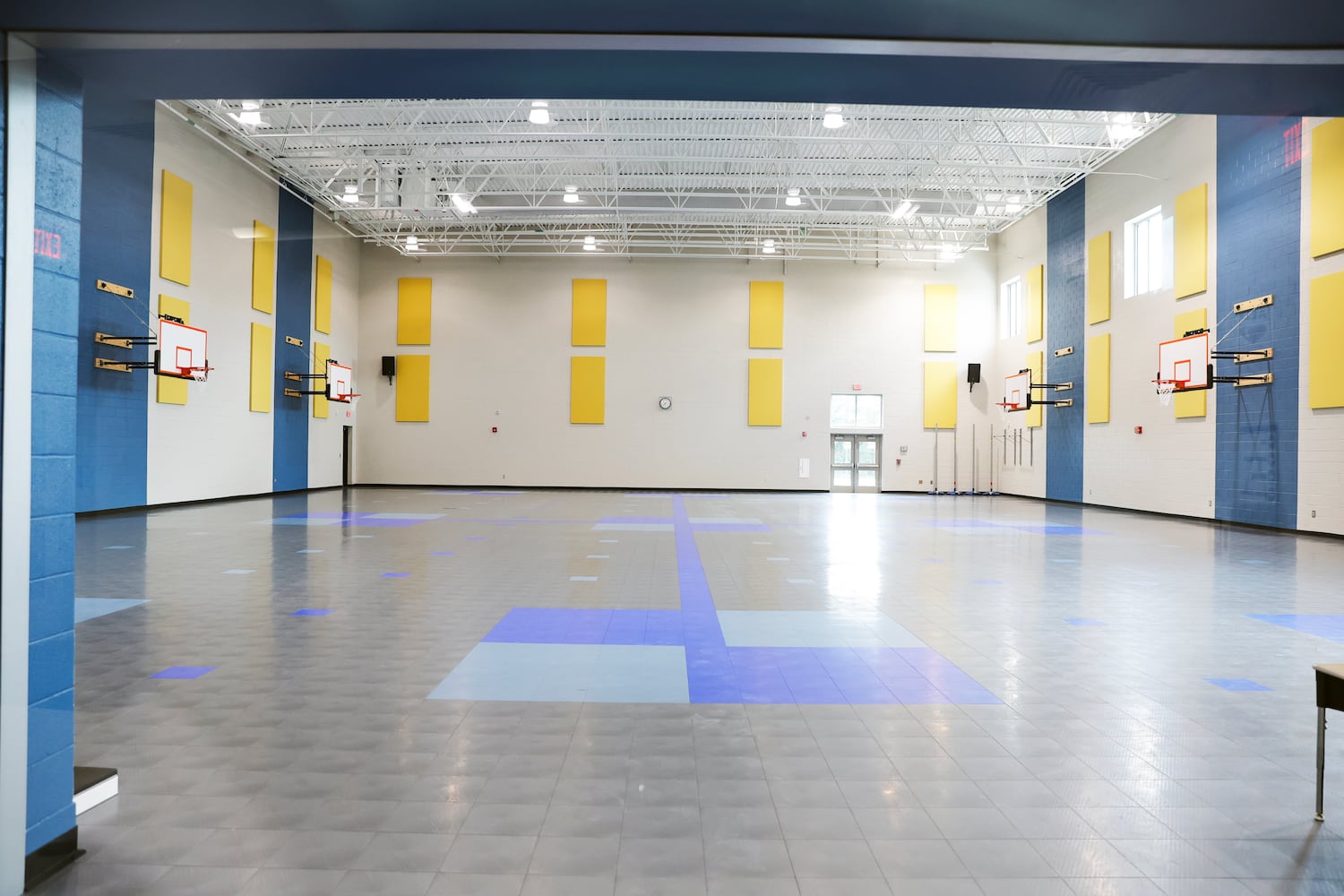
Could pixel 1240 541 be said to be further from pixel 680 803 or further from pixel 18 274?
pixel 18 274

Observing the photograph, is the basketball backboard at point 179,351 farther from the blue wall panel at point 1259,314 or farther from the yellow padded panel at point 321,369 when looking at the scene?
the blue wall panel at point 1259,314

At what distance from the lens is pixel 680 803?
3.05 metres

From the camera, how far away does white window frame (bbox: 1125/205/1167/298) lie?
698 inches

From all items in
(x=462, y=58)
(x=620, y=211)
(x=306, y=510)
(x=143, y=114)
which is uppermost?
(x=620, y=211)

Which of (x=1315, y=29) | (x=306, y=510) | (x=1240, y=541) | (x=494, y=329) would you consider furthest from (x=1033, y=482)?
(x=1315, y=29)

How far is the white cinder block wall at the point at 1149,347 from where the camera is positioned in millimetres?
16109

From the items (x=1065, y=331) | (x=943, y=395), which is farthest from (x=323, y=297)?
(x=1065, y=331)

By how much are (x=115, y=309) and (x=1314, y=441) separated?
72.5ft

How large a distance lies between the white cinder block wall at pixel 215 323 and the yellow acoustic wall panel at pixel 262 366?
0.20 metres

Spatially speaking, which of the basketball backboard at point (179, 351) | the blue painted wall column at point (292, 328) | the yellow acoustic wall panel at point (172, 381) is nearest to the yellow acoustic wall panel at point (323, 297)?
the blue painted wall column at point (292, 328)

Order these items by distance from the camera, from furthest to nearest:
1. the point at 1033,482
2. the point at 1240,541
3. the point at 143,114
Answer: the point at 1033,482, the point at 1240,541, the point at 143,114

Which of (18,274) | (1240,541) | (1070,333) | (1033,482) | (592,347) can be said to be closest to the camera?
(18,274)

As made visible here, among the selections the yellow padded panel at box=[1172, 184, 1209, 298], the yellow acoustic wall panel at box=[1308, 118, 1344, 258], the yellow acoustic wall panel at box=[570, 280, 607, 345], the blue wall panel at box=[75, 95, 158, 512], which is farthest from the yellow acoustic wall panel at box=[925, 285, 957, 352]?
the blue wall panel at box=[75, 95, 158, 512]

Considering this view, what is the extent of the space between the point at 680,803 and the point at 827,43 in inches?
112
